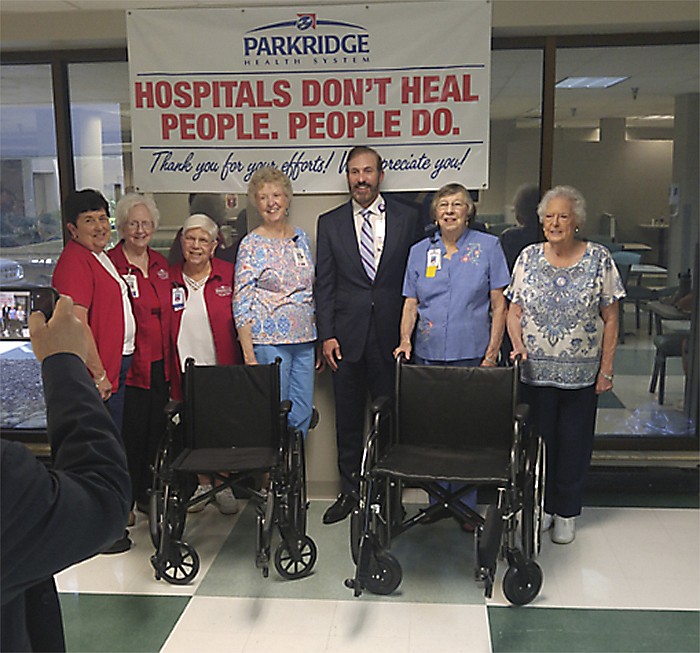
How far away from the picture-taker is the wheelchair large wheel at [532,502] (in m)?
3.02

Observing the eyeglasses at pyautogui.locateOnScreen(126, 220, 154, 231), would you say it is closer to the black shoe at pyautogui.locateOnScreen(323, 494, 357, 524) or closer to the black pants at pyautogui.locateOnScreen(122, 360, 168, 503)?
the black pants at pyautogui.locateOnScreen(122, 360, 168, 503)

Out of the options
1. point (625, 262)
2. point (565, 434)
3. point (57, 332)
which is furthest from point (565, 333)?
point (57, 332)

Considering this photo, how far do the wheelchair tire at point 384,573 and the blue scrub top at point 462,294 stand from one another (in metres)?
0.93

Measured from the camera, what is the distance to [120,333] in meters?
3.43

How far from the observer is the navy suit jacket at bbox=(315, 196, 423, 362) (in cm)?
362

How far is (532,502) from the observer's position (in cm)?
304

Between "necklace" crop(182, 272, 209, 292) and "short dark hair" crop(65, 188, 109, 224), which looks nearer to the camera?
"short dark hair" crop(65, 188, 109, 224)

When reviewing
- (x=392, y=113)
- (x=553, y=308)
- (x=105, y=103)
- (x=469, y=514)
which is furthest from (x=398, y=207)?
(x=105, y=103)

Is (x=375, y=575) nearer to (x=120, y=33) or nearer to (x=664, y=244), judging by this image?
(x=664, y=244)

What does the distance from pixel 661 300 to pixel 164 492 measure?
2.70 m

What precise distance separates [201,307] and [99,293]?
456 mm

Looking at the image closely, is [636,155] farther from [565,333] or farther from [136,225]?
[136,225]

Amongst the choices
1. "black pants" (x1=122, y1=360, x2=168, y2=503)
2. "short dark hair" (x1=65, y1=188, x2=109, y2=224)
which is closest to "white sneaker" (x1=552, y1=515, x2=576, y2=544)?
"black pants" (x1=122, y1=360, x2=168, y2=503)

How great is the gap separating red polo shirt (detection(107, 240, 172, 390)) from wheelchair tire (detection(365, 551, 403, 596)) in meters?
1.31
